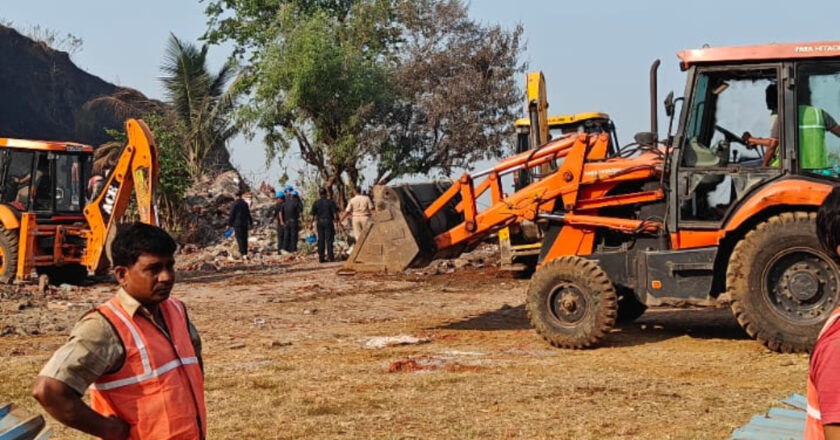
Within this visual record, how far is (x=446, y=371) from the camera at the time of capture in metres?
8.79

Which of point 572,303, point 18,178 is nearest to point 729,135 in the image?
point 572,303

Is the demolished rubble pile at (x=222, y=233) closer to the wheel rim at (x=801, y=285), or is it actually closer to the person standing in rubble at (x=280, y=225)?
the person standing in rubble at (x=280, y=225)

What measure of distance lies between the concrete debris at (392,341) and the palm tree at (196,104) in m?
19.9

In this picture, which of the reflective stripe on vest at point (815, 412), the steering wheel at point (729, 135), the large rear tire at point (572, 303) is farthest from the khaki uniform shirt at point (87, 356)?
the steering wheel at point (729, 135)

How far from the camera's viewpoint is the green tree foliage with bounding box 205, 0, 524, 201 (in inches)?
1059

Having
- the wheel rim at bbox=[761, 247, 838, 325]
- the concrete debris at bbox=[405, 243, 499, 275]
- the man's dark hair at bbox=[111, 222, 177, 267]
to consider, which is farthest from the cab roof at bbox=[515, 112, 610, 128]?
the man's dark hair at bbox=[111, 222, 177, 267]

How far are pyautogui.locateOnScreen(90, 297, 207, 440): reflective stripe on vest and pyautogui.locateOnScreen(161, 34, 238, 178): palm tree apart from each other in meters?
26.4

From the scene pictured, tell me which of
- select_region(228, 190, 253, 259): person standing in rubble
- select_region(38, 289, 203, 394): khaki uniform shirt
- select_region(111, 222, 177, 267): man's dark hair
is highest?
select_region(228, 190, 253, 259): person standing in rubble

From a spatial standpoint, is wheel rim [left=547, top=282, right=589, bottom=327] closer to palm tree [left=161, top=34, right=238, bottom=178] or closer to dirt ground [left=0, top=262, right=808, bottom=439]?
dirt ground [left=0, top=262, right=808, bottom=439]

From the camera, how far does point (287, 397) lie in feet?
25.6

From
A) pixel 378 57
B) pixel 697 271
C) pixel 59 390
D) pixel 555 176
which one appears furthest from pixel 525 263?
pixel 378 57

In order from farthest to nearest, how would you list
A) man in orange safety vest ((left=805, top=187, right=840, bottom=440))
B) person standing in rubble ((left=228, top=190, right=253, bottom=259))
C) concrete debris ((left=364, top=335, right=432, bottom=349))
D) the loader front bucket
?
person standing in rubble ((left=228, top=190, right=253, bottom=259)), the loader front bucket, concrete debris ((left=364, top=335, right=432, bottom=349)), man in orange safety vest ((left=805, top=187, right=840, bottom=440))

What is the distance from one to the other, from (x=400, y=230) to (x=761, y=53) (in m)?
4.02

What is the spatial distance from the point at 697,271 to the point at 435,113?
1991 cm
